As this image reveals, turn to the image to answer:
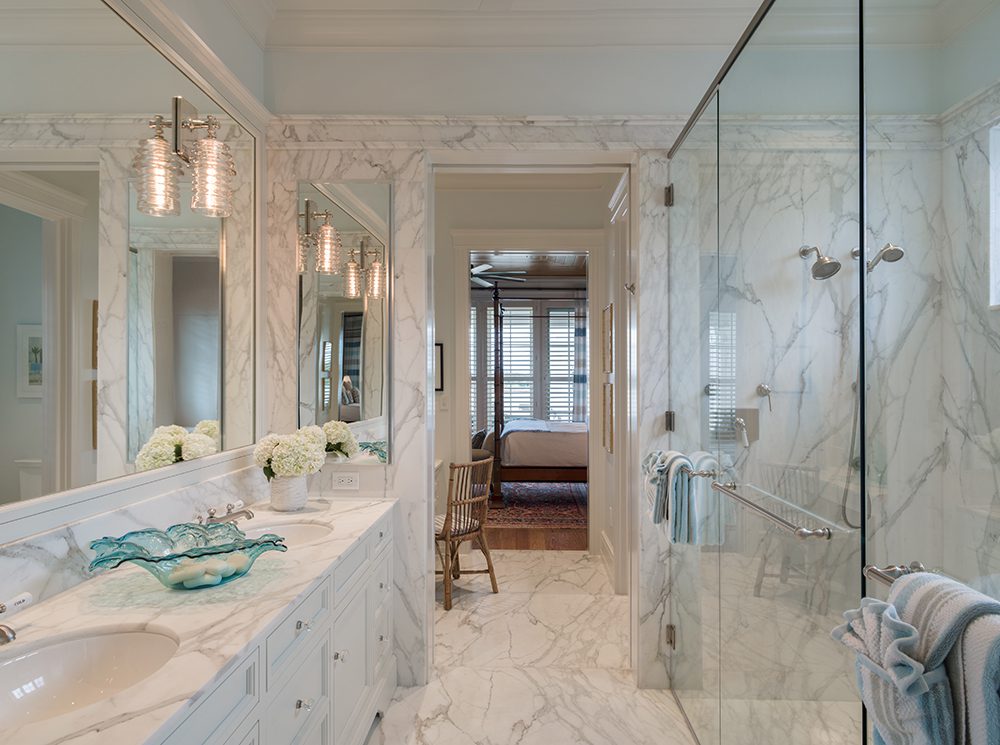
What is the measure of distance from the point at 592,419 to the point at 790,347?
2.79 meters

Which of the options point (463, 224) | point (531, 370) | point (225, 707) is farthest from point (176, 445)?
point (531, 370)

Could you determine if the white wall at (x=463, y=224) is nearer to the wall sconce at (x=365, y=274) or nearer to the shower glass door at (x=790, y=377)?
the wall sconce at (x=365, y=274)

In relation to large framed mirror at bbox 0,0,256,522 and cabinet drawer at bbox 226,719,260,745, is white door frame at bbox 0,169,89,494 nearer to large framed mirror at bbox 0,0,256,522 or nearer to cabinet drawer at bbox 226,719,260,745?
large framed mirror at bbox 0,0,256,522

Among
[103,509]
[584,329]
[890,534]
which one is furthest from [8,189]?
[584,329]

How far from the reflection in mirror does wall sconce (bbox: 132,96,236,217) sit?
0.45 m

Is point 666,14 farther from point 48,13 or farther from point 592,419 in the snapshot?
point 592,419

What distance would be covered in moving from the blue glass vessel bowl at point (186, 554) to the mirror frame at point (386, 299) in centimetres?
100

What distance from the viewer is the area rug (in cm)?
532

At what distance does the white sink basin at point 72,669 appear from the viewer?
1.04 metres

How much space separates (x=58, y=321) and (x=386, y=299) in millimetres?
1345

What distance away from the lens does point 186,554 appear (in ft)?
4.44

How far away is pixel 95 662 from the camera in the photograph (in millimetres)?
1145

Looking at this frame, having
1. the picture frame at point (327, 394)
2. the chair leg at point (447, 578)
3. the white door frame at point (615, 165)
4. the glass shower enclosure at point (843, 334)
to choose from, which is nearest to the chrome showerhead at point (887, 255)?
the glass shower enclosure at point (843, 334)

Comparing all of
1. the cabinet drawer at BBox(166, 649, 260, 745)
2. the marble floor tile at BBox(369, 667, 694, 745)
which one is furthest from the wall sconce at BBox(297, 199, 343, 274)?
the marble floor tile at BBox(369, 667, 694, 745)
